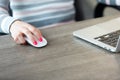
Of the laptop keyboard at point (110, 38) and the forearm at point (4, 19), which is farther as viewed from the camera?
the forearm at point (4, 19)

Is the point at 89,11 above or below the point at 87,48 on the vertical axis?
below

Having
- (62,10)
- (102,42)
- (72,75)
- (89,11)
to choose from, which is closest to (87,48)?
(102,42)

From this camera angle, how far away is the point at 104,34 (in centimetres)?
87

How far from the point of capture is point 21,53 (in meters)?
0.83

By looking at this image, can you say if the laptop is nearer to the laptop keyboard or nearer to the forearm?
the laptop keyboard

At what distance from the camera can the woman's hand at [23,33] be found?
2.91ft

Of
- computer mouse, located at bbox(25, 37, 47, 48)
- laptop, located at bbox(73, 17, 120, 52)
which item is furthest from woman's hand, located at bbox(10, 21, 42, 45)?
laptop, located at bbox(73, 17, 120, 52)

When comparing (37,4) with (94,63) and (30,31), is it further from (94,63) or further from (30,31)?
(94,63)

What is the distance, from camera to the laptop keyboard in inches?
32.1

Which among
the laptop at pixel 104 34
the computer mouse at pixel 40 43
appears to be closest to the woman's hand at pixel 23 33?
the computer mouse at pixel 40 43

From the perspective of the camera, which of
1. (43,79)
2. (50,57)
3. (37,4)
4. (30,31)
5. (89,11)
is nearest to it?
(43,79)

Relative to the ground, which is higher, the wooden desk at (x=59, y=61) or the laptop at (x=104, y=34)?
the laptop at (x=104, y=34)

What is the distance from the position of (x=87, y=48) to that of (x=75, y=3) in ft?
2.22

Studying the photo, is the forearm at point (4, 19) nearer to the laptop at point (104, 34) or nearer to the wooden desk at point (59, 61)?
the wooden desk at point (59, 61)
